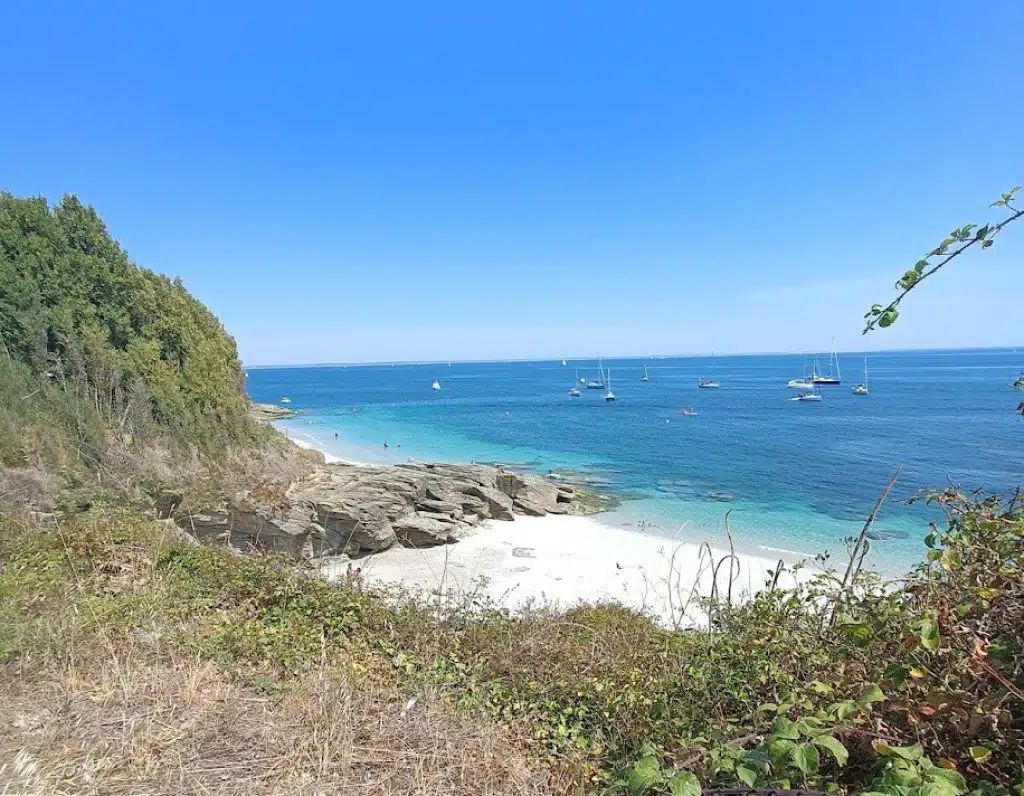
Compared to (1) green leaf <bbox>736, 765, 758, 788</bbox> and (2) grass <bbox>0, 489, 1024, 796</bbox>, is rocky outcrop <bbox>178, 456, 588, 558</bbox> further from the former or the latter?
(1) green leaf <bbox>736, 765, 758, 788</bbox>

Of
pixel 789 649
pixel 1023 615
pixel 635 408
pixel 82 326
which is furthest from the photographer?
pixel 635 408

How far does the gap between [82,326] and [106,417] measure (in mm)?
3373

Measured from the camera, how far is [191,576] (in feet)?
19.5

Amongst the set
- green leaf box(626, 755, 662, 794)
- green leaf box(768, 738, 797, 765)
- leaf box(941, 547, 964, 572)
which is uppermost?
leaf box(941, 547, 964, 572)

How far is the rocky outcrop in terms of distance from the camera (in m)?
14.1

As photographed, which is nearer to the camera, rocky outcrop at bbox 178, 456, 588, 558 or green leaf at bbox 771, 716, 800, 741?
green leaf at bbox 771, 716, 800, 741

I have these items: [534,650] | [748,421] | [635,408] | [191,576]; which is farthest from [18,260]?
[635,408]

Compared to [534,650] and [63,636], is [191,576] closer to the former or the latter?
[63,636]

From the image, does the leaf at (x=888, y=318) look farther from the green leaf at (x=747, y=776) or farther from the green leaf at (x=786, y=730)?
the green leaf at (x=747, y=776)

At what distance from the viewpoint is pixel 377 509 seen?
57.2 ft


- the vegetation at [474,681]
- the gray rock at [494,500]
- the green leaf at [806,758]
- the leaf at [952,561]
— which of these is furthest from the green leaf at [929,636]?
the gray rock at [494,500]

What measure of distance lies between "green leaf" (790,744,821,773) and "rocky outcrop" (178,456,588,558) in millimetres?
10214

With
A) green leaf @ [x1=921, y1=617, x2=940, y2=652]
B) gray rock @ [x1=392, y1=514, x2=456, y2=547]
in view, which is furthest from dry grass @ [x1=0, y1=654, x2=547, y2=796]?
gray rock @ [x1=392, y1=514, x2=456, y2=547]

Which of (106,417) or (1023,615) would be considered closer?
(1023,615)
